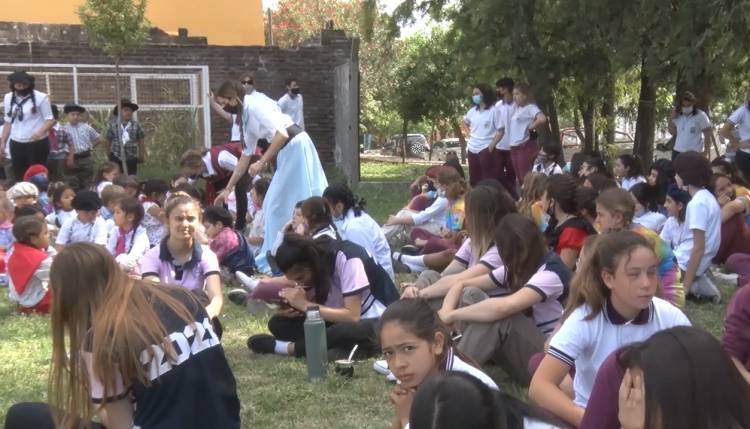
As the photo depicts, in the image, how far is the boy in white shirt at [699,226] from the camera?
6695mm

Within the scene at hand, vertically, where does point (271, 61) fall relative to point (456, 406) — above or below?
above

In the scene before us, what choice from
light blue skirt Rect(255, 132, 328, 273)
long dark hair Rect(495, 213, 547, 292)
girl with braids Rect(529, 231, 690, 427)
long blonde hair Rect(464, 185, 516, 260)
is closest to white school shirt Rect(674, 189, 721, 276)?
long blonde hair Rect(464, 185, 516, 260)

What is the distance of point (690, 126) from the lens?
12078mm

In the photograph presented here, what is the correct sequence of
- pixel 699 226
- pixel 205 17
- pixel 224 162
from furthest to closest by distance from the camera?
pixel 205 17, pixel 224 162, pixel 699 226

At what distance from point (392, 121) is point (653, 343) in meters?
37.1

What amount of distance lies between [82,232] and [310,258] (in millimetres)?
3618

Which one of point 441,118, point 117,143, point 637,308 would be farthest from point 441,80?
point 637,308

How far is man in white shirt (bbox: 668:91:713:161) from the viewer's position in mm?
12047

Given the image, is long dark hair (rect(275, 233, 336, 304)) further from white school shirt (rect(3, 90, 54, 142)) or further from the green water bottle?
white school shirt (rect(3, 90, 54, 142))

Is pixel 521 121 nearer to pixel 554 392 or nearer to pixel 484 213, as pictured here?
pixel 484 213

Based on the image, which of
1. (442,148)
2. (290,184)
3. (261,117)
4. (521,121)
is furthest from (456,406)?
(442,148)

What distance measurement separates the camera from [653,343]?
2117 millimetres

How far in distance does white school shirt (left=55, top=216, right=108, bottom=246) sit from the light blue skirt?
1311mm

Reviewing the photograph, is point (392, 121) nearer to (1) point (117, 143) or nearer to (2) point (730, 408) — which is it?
(1) point (117, 143)
